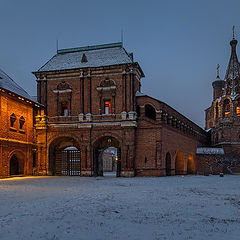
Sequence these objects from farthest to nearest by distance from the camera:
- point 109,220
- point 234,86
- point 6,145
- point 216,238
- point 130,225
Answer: point 234,86 → point 6,145 → point 109,220 → point 130,225 → point 216,238

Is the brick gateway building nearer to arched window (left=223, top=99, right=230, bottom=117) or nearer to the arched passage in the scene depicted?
the arched passage

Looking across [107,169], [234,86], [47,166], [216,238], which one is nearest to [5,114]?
[47,166]

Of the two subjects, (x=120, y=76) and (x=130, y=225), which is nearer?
(x=130, y=225)

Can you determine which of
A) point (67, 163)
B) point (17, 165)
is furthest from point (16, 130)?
point (67, 163)

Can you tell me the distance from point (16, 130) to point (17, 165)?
428 centimetres

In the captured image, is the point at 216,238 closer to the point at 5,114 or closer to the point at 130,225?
the point at 130,225

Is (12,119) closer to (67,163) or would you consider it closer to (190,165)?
(67,163)

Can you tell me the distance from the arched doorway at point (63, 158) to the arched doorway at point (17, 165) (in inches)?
108

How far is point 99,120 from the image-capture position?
24.9m

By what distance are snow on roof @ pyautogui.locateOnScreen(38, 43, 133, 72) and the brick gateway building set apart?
0.35ft

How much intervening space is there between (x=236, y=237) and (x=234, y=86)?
37.2 m

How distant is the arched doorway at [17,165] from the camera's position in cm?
2447

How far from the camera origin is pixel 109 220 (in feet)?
22.8

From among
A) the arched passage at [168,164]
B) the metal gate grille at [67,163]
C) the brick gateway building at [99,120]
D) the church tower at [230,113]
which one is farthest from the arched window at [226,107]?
the metal gate grille at [67,163]
